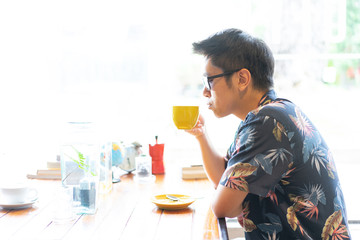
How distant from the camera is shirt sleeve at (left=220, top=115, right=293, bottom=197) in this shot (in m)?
1.39

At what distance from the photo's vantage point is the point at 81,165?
163cm

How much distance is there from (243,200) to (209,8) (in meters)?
1.86

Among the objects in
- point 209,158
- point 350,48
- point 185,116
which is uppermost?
point 350,48

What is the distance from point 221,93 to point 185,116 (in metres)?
0.31

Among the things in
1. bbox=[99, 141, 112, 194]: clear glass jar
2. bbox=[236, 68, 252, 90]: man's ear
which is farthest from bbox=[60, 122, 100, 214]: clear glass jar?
bbox=[236, 68, 252, 90]: man's ear

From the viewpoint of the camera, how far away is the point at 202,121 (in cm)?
204

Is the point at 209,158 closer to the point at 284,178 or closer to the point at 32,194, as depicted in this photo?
the point at 284,178

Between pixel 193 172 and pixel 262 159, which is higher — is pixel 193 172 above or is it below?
below

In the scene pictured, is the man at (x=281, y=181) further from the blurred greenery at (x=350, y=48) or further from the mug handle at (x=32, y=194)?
the blurred greenery at (x=350, y=48)

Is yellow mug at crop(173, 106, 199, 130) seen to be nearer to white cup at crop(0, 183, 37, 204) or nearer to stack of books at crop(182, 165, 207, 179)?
stack of books at crop(182, 165, 207, 179)

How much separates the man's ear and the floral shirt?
0.47ft

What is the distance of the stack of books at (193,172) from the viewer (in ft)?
7.36

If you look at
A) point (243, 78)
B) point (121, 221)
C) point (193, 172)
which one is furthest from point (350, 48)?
point (121, 221)

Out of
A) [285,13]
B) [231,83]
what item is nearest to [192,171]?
[231,83]
